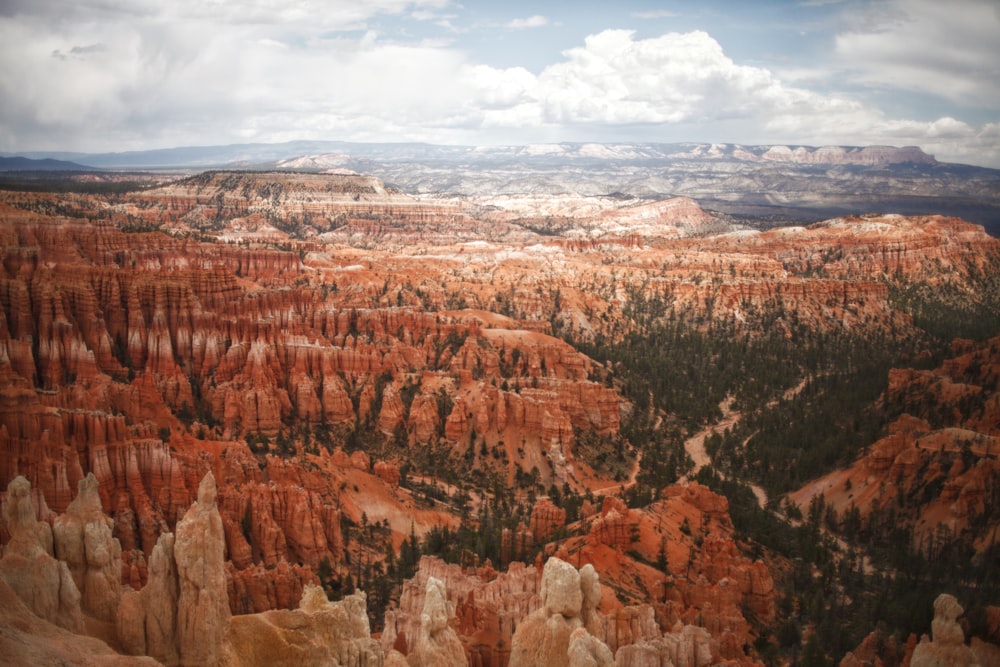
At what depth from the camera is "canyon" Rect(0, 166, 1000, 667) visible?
1950 cm

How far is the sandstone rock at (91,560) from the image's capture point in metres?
17.6

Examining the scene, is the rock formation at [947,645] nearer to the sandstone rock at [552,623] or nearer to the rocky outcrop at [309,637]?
the sandstone rock at [552,623]

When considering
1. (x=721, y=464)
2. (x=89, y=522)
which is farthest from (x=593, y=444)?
(x=89, y=522)

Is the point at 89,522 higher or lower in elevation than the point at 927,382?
higher

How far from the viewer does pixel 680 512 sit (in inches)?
1581

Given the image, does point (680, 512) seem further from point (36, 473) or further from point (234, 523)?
point (36, 473)

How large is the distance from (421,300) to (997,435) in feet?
192

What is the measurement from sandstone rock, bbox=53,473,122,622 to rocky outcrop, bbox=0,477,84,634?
34.2 inches

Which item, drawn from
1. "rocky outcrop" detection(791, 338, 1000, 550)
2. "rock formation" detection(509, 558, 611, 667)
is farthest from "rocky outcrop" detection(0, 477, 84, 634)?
"rocky outcrop" detection(791, 338, 1000, 550)

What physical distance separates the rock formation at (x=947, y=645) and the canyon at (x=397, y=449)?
5626mm

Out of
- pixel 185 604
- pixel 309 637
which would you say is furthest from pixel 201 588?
pixel 309 637

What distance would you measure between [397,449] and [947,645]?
40.9 m

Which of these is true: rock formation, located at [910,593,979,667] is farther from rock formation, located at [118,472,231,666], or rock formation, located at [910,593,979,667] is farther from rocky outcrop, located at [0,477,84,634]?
rocky outcrop, located at [0,477,84,634]

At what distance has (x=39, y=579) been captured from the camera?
15.6m
